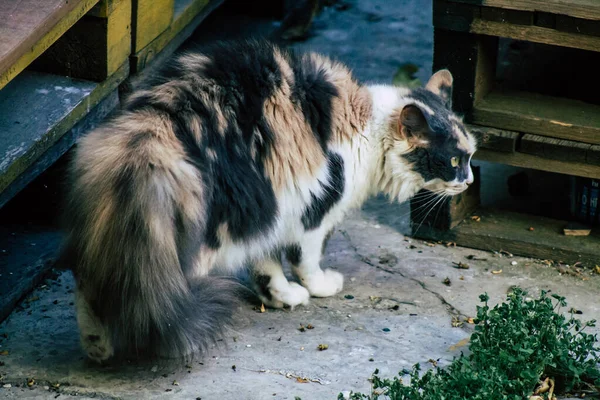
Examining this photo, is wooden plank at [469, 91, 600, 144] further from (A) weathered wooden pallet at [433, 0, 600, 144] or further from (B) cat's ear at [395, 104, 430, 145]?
(B) cat's ear at [395, 104, 430, 145]

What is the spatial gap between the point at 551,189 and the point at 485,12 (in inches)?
57.6

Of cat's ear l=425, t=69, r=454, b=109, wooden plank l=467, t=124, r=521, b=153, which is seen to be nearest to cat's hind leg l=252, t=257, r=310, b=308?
cat's ear l=425, t=69, r=454, b=109

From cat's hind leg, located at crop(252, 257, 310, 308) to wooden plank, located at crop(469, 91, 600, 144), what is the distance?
3.89ft

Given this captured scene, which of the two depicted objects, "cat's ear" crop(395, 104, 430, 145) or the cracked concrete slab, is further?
"cat's ear" crop(395, 104, 430, 145)

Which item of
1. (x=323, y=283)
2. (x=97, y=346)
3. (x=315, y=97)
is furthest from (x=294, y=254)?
(x=97, y=346)

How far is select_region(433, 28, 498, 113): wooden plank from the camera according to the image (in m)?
4.29

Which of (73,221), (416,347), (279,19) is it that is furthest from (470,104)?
(279,19)

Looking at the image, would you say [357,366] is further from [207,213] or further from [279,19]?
[279,19]

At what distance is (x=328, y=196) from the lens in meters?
3.85

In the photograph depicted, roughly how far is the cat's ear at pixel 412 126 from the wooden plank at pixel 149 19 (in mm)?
1341

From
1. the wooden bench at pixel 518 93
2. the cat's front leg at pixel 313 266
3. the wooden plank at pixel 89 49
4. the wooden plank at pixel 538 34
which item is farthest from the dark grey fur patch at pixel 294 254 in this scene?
the wooden plank at pixel 538 34

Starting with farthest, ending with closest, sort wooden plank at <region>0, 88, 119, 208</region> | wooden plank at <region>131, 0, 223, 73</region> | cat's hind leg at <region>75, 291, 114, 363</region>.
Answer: wooden plank at <region>131, 0, 223, 73</region>, wooden plank at <region>0, 88, 119, 208</region>, cat's hind leg at <region>75, 291, 114, 363</region>

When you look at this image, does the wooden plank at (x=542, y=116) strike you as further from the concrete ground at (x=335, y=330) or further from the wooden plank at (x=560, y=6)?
the concrete ground at (x=335, y=330)

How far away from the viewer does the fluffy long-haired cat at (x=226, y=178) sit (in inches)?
124
